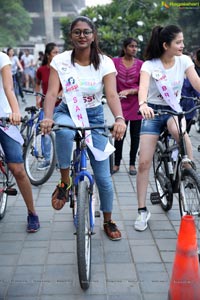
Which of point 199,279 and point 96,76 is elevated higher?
point 96,76

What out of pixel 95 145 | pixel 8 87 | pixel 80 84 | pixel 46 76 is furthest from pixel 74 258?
pixel 46 76

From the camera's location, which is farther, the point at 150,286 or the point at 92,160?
the point at 92,160

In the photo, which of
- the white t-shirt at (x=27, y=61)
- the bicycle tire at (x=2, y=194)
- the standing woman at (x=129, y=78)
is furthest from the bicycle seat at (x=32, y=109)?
the white t-shirt at (x=27, y=61)

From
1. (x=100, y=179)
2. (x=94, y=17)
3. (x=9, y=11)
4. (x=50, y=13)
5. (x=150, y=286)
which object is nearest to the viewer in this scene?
(x=150, y=286)

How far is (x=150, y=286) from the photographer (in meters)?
3.00

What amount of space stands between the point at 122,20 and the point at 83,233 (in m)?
14.7

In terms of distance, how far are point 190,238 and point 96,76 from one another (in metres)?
1.50

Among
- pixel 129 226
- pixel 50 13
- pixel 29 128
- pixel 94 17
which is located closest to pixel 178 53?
pixel 129 226

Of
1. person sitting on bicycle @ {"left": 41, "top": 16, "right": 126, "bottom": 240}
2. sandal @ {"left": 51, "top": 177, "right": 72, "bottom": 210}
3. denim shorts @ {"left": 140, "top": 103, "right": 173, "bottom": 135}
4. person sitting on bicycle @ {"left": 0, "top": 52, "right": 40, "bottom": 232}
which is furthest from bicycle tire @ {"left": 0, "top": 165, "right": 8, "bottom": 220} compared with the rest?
denim shorts @ {"left": 140, "top": 103, "right": 173, "bottom": 135}

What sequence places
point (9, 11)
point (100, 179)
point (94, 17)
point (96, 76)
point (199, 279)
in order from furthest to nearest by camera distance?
point (9, 11) → point (94, 17) → point (100, 179) → point (96, 76) → point (199, 279)

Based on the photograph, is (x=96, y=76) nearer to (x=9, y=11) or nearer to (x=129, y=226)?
(x=129, y=226)

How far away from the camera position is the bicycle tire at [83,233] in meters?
2.81

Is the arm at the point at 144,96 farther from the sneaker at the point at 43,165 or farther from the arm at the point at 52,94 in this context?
the sneaker at the point at 43,165

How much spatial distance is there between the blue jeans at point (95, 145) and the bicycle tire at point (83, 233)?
45 centimetres
